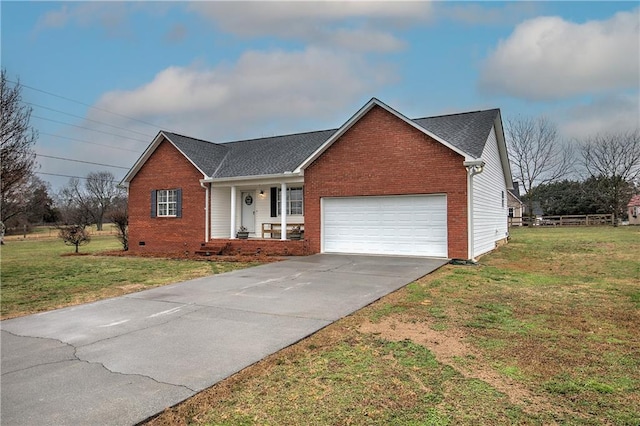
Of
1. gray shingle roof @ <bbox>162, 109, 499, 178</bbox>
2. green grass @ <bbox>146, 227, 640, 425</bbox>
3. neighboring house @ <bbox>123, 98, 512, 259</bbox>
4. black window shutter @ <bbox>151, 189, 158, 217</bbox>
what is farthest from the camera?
black window shutter @ <bbox>151, 189, 158, 217</bbox>

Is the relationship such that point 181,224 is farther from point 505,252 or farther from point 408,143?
point 505,252

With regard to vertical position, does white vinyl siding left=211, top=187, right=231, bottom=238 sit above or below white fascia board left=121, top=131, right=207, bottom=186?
below

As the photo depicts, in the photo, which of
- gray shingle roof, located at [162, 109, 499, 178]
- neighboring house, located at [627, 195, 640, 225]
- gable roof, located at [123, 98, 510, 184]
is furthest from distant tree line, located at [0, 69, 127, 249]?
neighboring house, located at [627, 195, 640, 225]

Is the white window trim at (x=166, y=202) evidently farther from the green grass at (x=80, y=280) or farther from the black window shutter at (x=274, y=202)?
the black window shutter at (x=274, y=202)

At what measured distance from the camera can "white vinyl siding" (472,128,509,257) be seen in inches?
539

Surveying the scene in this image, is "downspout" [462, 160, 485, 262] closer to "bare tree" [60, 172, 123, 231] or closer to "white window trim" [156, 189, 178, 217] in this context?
"white window trim" [156, 189, 178, 217]

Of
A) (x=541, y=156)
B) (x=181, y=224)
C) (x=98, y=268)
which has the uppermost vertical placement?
(x=541, y=156)

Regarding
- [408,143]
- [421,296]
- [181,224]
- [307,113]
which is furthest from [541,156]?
[421,296]

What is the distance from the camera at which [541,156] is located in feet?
133

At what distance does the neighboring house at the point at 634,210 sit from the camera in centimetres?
4772

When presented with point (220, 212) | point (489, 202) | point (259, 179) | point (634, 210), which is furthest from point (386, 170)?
point (634, 210)

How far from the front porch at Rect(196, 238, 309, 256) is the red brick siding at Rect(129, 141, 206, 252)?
1.32 metres

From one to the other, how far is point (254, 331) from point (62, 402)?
239cm

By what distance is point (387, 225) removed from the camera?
14.0 meters
